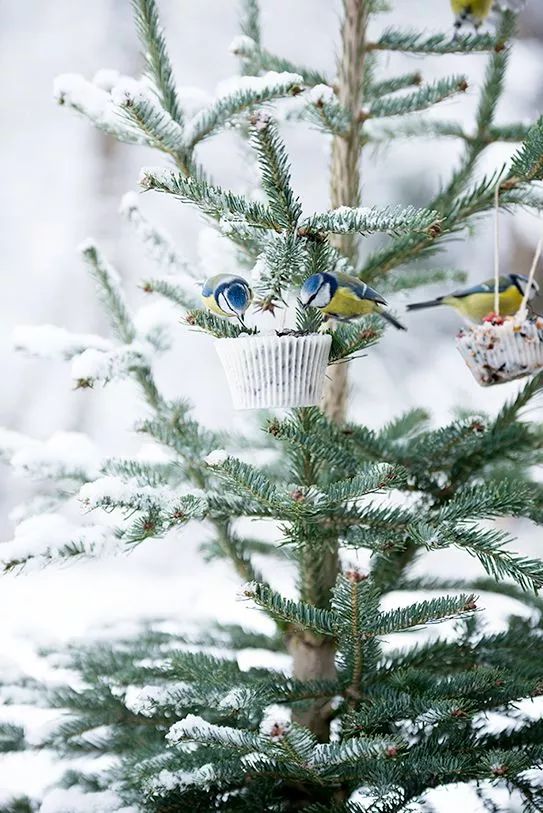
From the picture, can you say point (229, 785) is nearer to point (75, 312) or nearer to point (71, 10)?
point (75, 312)

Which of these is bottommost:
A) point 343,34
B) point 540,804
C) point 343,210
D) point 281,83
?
point 540,804

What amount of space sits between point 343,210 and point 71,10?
2644 millimetres

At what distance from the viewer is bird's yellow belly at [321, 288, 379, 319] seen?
0.77 meters

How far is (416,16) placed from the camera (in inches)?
112

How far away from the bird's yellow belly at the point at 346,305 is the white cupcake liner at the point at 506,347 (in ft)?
0.36

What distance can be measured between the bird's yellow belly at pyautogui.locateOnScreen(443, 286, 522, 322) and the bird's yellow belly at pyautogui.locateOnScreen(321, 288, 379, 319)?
0.51 ft

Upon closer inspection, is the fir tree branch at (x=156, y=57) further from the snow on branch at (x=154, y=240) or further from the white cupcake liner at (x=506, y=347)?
the white cupcake liner at (x=506, y=347)

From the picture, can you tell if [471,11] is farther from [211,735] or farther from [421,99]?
[211,735]

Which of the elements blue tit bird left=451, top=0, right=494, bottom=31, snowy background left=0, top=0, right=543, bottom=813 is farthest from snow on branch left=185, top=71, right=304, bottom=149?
snowy background left=0, top=0, right=543, bottom=813

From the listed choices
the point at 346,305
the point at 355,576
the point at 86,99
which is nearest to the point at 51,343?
the point at 86,99

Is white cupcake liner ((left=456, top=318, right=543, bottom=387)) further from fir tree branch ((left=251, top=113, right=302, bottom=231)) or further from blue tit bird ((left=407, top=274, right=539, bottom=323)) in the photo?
fir tree branch ((left=251, top=113, right=302, bottom=231))

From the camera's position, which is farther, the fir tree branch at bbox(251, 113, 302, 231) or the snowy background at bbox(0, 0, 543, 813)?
the snowy background at bbox(0, 0, 543, 813)

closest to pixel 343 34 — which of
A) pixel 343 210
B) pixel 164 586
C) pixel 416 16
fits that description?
pixel 343 210

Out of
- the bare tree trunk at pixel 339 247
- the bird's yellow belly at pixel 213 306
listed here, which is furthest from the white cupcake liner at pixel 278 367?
the bare tree trunk at pixel 339 247
